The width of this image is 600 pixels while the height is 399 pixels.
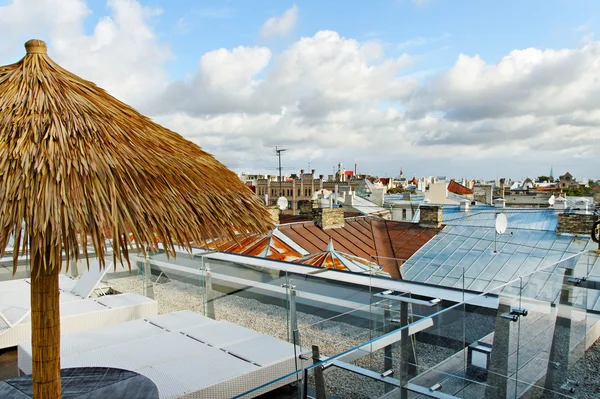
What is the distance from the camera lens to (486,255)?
1290 cm

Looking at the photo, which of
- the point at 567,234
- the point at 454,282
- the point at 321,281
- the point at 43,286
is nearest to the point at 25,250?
the point at 43,286

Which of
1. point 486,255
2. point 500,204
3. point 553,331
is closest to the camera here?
point 553,331

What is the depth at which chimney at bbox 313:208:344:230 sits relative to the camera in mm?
15508

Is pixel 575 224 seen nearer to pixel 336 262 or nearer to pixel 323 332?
pixel 336 262

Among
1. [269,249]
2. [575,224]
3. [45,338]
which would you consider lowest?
[269,249]

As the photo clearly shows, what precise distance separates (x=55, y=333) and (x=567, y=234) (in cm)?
1369

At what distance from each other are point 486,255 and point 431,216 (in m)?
3.10

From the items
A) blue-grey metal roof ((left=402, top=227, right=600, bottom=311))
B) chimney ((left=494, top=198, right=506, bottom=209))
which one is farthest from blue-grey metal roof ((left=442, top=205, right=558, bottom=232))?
chimney ((left=494, top=198, right=506, bottom=209))

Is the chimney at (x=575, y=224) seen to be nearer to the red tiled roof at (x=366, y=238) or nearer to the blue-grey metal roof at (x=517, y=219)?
the blue-grey metal roof at (x=517, y=219)

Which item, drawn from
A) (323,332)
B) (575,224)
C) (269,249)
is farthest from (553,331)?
(575,224)

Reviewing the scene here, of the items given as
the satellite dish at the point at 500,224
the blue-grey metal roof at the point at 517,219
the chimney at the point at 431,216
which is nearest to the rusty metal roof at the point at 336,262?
the satellite dish at the point at 500,224

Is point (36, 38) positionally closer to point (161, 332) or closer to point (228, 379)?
point (228, 379)

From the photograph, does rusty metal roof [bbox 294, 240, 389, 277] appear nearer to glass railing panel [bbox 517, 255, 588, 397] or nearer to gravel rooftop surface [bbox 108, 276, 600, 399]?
gravel rooftop surface [bbox 108, 276, 600, 399]

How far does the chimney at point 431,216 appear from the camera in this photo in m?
15.7
